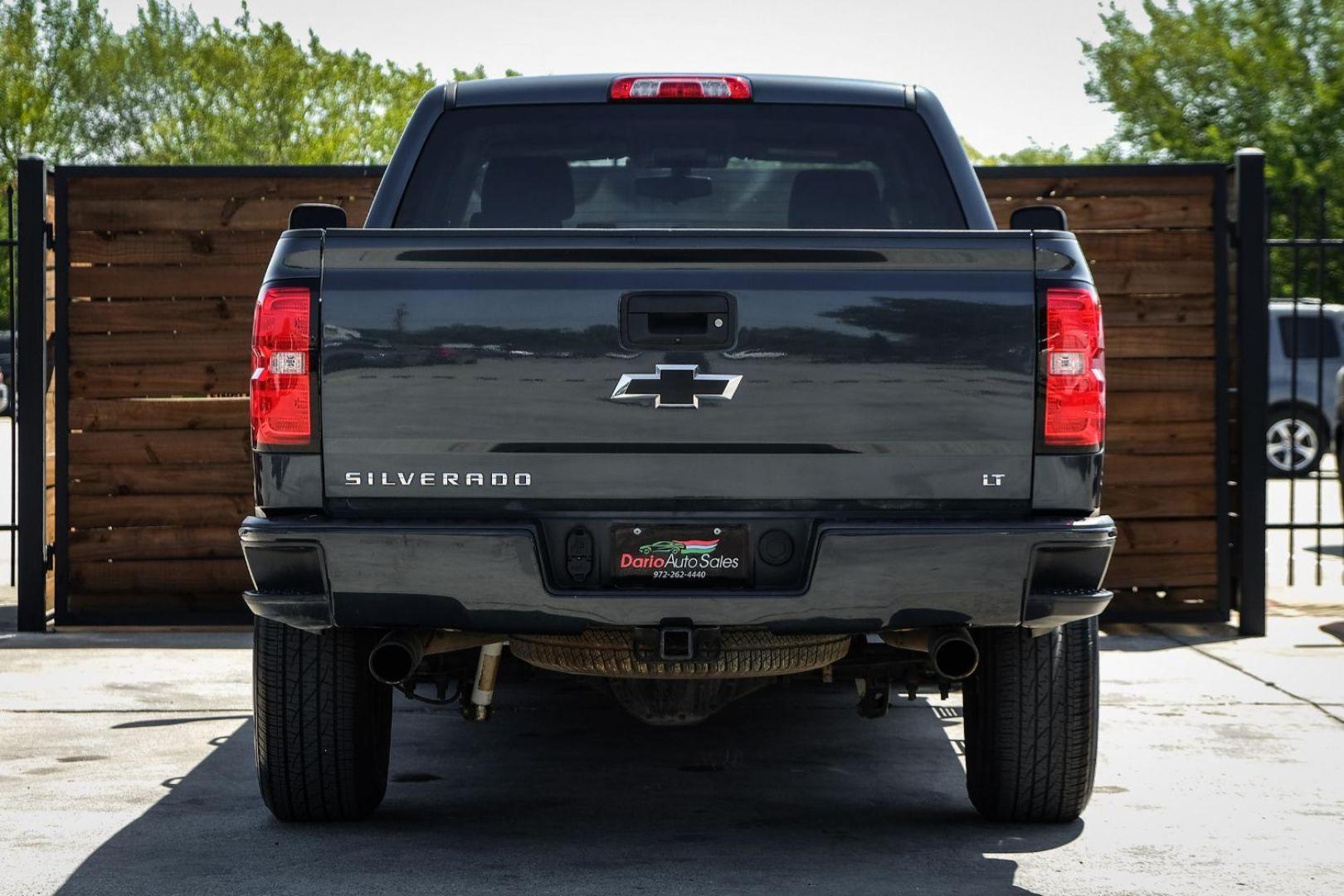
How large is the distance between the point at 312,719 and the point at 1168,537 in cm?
557

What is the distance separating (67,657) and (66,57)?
43106mm

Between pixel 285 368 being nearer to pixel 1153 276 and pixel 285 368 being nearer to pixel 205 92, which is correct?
pixel 1153 276

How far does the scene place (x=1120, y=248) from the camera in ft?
30.2

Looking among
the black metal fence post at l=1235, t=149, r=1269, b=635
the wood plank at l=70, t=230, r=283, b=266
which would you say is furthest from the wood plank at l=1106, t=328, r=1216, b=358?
the wood plank at l=70, t=230, r=283, b=266

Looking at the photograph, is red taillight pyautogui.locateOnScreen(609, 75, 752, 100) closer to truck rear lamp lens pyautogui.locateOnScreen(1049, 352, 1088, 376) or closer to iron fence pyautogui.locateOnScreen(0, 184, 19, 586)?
truck rear lamp lens pyautogui.locateOnScreen(1049, 352, 1088, 376)

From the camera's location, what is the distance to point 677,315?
4387 mm

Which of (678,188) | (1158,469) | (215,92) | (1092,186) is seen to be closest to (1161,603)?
(1158,469)

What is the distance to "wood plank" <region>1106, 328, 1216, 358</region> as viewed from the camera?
30.1 ft

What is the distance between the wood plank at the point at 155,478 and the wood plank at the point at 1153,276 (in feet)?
14.4

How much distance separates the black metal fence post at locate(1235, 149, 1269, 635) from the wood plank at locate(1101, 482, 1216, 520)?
244 millimetres

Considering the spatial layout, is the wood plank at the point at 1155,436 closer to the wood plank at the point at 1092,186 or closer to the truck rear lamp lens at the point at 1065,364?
the wood plank at the point at 1092,186

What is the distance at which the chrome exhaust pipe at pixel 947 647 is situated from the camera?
4602 millimetres

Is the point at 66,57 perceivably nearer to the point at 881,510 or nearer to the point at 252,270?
the point at 252,270

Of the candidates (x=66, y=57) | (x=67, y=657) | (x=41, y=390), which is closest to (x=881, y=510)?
(x=67, y=657)
